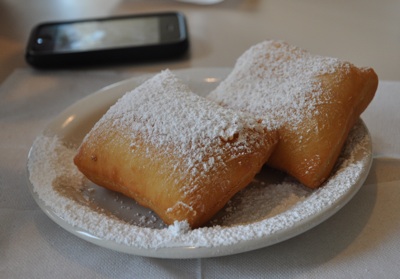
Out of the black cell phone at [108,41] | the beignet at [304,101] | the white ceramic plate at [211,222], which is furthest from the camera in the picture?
the black cell phone at [108,41]

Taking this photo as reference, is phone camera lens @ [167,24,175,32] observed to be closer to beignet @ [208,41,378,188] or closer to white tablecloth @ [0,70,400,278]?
beignet @ [208,41,378,188]

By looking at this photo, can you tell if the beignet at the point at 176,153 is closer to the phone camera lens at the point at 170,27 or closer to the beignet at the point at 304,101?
the beignet at the point at 304,101

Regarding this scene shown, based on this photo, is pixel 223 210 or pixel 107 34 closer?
pixel 223 210

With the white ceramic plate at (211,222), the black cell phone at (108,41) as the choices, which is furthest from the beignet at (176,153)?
the black cell phone at (108,41)

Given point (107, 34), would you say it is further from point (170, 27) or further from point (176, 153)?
point (176, 153)

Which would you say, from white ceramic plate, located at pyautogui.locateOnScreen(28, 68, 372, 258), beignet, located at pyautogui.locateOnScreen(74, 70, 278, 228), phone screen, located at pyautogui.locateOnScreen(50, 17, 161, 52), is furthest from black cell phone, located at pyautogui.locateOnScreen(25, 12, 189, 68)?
beignet, located at pyautogui.locateOnScreen(74, 70, 278, 228)

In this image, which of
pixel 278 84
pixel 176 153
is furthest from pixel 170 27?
pixel 176 153

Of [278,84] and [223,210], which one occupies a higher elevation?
[278,84]
